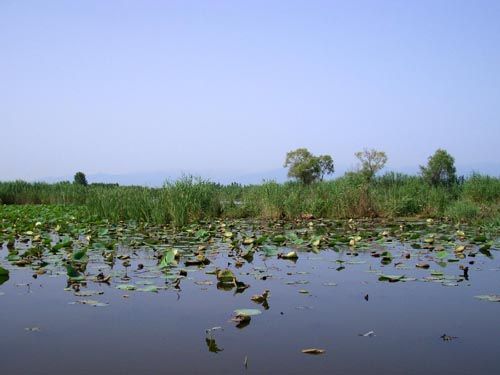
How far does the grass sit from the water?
625 cm

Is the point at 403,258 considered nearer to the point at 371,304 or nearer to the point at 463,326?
the point at 371,304

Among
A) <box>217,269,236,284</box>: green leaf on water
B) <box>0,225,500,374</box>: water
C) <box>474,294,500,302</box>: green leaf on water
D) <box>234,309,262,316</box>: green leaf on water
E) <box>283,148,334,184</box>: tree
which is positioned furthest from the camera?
<box>283,148,334,184</box>: tree

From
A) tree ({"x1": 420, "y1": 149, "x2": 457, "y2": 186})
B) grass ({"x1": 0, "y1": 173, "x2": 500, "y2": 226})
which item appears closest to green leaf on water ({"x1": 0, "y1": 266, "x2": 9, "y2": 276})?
grass ({"x1": 0, "y1": 173, "x2": 500, "y2": 226})

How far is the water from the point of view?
3094mm

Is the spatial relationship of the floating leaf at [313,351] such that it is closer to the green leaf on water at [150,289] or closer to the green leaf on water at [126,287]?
the green leaf on water at [150,289]

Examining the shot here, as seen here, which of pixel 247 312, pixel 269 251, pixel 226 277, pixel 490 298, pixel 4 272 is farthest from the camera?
pixel 269 251

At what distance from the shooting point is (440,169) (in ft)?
76.2

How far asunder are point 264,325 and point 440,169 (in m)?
21.4

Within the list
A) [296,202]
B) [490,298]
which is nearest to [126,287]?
[490,298]

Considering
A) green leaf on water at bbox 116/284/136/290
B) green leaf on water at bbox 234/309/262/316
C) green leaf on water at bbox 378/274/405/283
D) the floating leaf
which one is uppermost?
green leaf on water at bbox 116/284/136/290

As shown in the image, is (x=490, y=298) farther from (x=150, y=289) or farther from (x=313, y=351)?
(x=150, y=289)

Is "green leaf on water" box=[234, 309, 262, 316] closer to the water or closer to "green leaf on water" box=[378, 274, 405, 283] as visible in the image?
the water

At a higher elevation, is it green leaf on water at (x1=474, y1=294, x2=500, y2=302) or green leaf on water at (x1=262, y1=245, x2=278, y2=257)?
green leaf on water at (x1=262, y1=245, x2=278, y2=257)

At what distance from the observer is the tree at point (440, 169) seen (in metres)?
22.9
